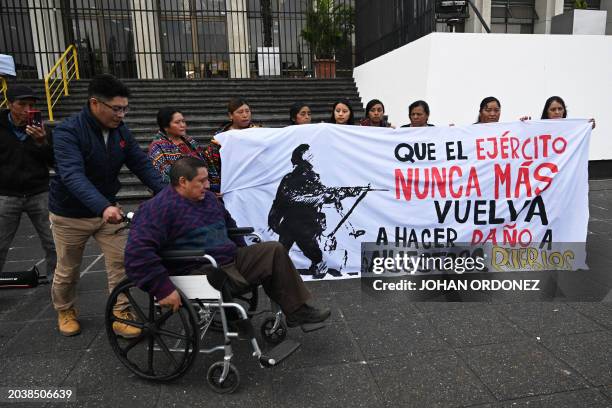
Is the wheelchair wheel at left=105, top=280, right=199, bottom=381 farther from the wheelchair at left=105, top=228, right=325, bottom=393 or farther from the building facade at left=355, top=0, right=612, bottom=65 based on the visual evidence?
the building facade at left=355, top=0, right=612, bottom=65

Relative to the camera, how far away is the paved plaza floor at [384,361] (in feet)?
7.82

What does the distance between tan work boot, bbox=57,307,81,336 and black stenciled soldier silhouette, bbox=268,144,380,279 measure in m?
1.78

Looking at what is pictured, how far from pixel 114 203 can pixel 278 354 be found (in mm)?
1682

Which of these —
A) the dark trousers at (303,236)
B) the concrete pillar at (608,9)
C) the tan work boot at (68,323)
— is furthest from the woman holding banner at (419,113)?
the concrete pillar at (608,9)

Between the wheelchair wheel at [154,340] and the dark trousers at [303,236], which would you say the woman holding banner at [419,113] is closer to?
the dark trousers at [303,236]

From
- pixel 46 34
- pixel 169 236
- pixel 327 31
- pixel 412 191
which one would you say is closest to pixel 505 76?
pixel 412 191

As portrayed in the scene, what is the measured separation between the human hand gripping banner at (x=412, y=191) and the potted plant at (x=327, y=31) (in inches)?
312

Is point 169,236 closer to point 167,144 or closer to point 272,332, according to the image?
point 272,332

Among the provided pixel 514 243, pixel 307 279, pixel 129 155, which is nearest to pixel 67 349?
→ pixel 129 155

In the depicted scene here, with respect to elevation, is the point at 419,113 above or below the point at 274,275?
above

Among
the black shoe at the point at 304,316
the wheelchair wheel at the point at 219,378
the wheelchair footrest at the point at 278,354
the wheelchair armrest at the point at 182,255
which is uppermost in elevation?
the wheelchair armrest at the point at 182,255

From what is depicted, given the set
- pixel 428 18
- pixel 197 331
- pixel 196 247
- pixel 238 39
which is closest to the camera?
pixel 197 331

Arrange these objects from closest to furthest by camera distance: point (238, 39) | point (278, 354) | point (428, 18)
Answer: point (278, 354)
point (428, 18)
point (238, 39)

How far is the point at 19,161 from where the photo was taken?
12.1 feet
